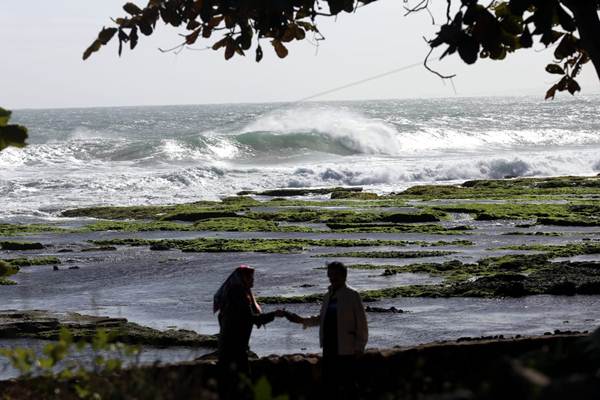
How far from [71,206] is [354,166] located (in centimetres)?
2248

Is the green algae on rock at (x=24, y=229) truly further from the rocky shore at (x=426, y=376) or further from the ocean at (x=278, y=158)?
the rocky shore at (x=426, y=376)

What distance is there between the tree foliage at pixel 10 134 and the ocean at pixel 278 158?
3657 centimetres

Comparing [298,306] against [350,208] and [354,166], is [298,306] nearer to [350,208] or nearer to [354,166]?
[350,208]

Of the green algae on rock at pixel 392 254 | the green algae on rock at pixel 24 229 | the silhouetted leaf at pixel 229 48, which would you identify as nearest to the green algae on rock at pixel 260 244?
the green algae on rock at pixel 392 254

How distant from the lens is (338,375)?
942 cm

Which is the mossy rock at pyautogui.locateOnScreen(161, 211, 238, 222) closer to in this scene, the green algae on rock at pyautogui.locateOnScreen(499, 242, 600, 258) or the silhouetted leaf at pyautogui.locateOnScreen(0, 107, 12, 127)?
the green algae on rock at pyautogui.locateOnScreen(499, 242, 600, 258)

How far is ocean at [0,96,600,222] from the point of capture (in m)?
55.8

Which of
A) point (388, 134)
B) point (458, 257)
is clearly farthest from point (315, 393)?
point (388, 134)

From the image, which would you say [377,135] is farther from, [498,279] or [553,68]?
[553,68]

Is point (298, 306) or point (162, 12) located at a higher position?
point (162, 12)

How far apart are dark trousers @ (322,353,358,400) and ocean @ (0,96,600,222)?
1358 inches

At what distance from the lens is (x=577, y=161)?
67312mm

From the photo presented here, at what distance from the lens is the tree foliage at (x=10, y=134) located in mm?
6848

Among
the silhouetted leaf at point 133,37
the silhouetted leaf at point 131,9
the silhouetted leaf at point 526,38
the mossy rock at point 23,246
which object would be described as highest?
the silhouetted leaf at point 131,9
